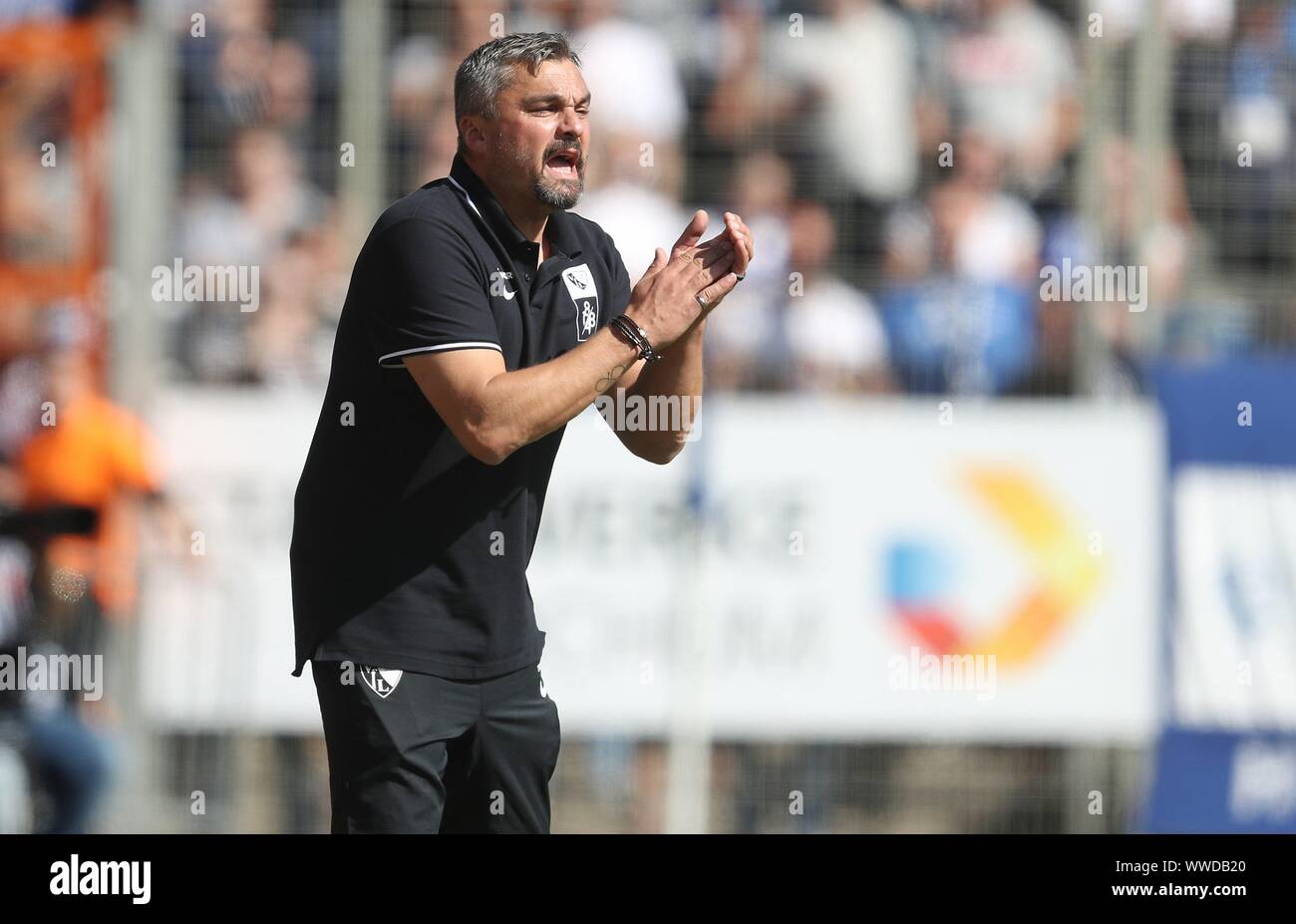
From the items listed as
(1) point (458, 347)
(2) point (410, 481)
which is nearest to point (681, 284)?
(1) point (458, 347)

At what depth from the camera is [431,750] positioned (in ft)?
12.9

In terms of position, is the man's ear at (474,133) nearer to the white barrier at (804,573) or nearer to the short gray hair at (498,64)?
the short gray hair at (498,64)

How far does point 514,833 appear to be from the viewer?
4.13 m

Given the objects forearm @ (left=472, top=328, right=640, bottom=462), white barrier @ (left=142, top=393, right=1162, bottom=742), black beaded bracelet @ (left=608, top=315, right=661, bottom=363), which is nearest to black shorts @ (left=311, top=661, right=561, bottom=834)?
forearm @ (left=472, top=328, right=640, bottom=462)

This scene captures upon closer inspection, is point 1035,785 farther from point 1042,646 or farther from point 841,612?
point 841,612

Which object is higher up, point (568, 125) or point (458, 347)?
point (568, 125)

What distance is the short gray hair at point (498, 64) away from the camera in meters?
3.93

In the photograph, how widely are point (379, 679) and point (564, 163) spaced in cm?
112

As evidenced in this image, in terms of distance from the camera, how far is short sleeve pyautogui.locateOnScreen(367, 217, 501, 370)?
12.4 feet

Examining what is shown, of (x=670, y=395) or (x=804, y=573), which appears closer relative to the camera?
(x=670, y=395)

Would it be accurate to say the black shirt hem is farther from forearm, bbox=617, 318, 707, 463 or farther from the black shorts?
forearm, bbox=617, 318, 707, 463

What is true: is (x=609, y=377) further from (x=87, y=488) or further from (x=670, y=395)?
(x=87, y=488)

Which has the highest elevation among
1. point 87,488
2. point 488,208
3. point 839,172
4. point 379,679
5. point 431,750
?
point 839,172

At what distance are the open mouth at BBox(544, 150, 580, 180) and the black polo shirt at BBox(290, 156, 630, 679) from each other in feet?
0.51
